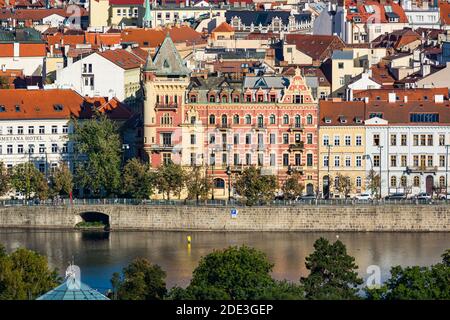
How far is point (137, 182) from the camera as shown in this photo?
74.9 m

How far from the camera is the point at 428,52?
313 ft

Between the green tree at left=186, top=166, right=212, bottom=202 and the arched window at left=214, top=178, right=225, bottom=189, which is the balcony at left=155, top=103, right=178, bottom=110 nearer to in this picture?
the green tree at left=186, top=166, right=212, bottom=202

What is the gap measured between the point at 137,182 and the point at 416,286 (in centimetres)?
2397

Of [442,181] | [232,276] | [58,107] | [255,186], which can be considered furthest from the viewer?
[58,107]

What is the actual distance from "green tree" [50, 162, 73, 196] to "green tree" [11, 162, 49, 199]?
0.28 metres

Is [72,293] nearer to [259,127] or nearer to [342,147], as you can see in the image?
[259,127]

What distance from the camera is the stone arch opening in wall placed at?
7419cm

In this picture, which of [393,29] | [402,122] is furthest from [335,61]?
[393,29]

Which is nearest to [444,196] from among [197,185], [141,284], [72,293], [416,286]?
[197,185]

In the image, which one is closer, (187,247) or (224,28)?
(187,247)

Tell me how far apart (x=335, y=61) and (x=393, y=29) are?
20.9 metres

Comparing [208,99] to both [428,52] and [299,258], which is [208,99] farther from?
Answer: [428,52]

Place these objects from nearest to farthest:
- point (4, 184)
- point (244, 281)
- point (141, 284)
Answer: point (244, 281) < point (141, 284) < point (4, 184)

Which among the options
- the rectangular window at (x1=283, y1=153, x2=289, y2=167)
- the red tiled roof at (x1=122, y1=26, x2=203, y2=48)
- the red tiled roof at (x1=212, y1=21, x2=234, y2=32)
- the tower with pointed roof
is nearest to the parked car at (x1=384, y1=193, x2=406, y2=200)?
the rectangular window at (x1=283, y1=153, x2=289, y2=167)
